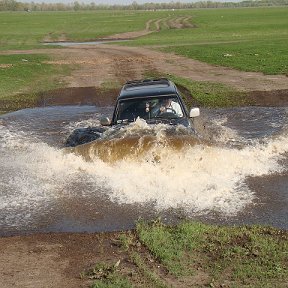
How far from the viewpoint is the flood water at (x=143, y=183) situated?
818 cm

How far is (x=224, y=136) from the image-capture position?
13656 millimetres

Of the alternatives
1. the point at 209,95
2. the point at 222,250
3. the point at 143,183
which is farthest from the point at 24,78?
the point at 222,250

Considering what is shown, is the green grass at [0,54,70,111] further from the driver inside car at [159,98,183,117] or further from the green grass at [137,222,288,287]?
the green grass at [137,222,288,287]

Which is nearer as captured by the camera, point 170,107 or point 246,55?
point 170,107

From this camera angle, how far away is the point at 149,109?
11.1 metres

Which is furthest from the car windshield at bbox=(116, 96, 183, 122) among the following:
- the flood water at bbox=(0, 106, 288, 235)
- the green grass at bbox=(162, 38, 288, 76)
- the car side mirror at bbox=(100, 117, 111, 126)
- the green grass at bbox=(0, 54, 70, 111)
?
the green grass at bbox=(162, 38, 288, 76)

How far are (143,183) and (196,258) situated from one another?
3.17 m

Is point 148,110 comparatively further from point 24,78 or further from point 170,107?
point 24,78

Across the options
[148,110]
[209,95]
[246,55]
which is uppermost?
[148,110]

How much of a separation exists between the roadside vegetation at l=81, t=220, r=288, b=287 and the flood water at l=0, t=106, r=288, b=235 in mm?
576

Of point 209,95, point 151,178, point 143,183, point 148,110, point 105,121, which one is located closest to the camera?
point 143,183

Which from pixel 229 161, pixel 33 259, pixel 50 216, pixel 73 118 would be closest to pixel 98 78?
pixel 73 118

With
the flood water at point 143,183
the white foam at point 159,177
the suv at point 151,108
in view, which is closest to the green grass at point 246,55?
the flood water at point 143,183

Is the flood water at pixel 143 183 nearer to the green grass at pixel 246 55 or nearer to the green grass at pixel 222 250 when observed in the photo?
the green grass at pixel 222 250
